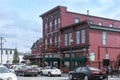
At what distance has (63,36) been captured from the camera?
51.5 meters

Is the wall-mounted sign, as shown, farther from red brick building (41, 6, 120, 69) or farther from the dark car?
the dark car

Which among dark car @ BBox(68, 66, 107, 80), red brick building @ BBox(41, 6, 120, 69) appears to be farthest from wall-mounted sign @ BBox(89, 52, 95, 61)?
dark car @ BBox(68, 66, 107, 80)

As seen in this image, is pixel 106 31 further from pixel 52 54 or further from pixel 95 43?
pixel 52 54

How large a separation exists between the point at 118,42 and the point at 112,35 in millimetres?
1913

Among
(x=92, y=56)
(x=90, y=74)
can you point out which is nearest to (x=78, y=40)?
(x=92, y=56)

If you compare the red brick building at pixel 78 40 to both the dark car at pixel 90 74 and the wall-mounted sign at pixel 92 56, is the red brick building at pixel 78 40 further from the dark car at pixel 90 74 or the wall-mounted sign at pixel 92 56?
the dark car at pixel 90 74

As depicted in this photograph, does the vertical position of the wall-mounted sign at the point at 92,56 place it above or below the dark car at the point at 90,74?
above

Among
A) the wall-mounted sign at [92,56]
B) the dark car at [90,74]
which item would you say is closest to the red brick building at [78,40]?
the wall-mounted sign at [92,56]

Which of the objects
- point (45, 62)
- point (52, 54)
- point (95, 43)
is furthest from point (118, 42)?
point (45, 62)

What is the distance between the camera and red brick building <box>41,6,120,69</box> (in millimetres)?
42938

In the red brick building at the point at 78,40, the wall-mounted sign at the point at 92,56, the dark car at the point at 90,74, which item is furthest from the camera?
the red brick building at the point at 78,40

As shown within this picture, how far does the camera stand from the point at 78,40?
152 feet

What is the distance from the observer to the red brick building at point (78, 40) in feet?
141

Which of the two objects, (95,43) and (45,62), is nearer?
(95,43)
